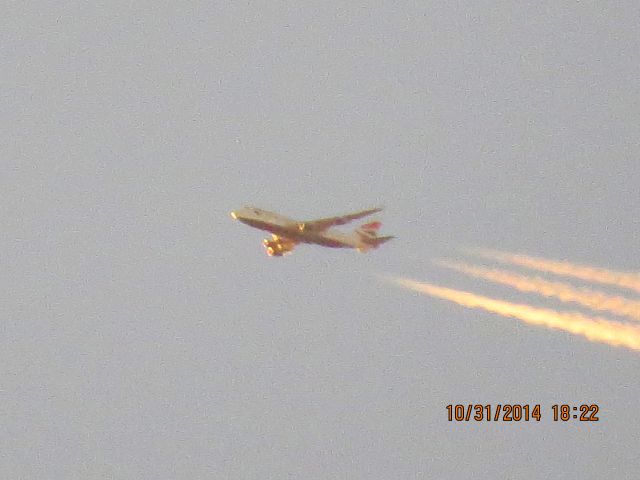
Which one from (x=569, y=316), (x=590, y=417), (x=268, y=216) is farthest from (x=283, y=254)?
(x=590, y=417)

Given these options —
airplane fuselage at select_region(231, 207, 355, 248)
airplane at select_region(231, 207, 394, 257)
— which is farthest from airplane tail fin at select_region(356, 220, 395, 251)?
airplane fuselage at select_region(231, 207, 355, 248)

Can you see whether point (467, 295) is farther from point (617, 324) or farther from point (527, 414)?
point (617, 324)

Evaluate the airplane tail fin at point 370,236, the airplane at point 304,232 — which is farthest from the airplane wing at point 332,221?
the airplane tail fin at point 370,236

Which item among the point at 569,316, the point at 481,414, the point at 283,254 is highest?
the point at 283,254

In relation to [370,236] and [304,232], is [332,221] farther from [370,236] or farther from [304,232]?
[370,236]

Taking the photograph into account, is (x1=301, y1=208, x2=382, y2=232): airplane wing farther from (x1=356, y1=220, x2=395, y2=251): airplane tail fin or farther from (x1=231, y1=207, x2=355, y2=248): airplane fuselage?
(x1=356, y1=220, x2=395, y2=251): airplane tail fin

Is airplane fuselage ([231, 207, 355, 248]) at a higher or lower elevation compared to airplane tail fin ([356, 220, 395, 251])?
lower

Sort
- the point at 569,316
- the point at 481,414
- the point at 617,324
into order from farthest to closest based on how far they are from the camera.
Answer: the point at 481,414 < the point at 569,316 < the point at 617,324
